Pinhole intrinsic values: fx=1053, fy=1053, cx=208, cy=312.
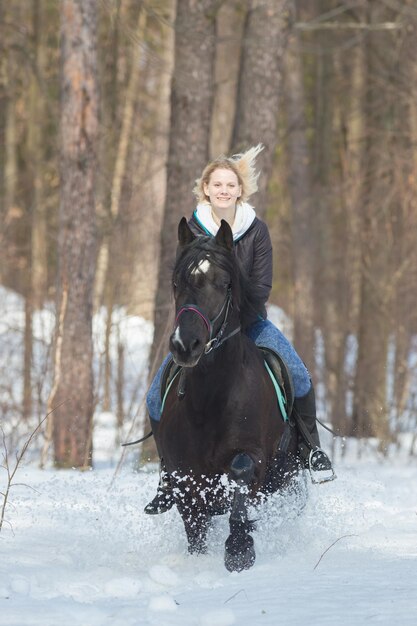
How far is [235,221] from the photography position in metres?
6.56

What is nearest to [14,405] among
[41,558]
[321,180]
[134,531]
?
[134,531]

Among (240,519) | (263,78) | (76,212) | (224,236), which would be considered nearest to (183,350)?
(224,236)

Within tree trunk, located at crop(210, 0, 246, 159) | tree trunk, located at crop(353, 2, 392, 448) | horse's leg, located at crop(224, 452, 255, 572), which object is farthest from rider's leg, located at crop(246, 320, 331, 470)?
tree trunk, located at crop(210, 0, 246, 159)

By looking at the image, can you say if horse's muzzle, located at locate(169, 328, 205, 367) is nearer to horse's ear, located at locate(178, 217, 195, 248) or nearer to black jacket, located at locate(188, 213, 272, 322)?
horse's ear, located at locate(178, 217, 195, 248)

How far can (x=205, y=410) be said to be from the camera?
607cm

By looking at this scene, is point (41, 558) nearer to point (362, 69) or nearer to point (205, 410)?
point (205, 410)

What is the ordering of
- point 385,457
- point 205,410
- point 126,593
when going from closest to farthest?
point 126,593
point 205,410
point 385,457

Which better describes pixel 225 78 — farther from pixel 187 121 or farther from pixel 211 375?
pixel 211 375

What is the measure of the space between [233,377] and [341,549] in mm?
1373

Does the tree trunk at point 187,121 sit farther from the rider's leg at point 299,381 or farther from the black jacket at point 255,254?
the black jacket at point 255,254

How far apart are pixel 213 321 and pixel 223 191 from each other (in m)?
1.08

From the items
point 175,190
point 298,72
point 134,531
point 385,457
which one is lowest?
point 385,457

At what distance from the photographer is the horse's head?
5.49 meters

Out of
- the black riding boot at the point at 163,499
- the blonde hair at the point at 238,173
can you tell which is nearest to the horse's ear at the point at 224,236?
the blonde hair at the point at 238,173
